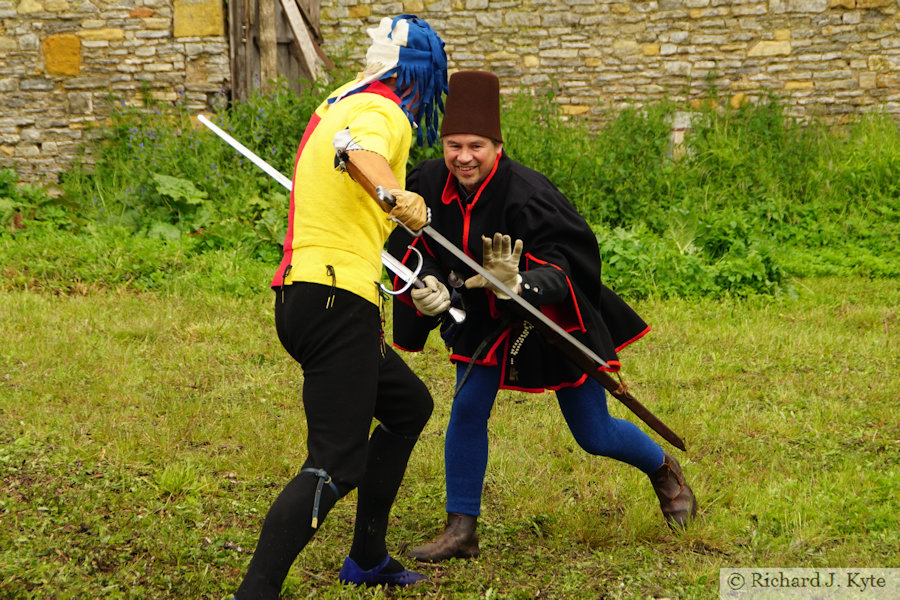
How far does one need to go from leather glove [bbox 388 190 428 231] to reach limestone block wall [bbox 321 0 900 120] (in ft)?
27.1

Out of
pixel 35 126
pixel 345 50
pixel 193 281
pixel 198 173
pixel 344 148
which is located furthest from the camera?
pixel 345 50

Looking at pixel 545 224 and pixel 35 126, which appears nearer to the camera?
pixel 545 224

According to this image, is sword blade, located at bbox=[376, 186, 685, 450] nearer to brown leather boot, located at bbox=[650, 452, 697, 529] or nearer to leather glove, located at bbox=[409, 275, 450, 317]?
leather glove, located at bbox=[409, 275, 450, 317]

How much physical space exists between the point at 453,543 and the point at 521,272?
3.74 ft

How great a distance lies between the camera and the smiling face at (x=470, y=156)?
3.24m

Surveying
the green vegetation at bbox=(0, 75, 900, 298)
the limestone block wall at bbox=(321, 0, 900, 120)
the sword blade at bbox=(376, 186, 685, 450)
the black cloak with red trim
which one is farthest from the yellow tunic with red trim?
the limestone block wall at bbox=(321, 0, 900, 120)

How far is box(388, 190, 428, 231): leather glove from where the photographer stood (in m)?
2.58

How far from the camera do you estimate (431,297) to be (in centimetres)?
292

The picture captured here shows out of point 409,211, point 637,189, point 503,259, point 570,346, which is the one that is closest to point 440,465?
point 570,346

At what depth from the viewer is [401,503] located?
161 inches

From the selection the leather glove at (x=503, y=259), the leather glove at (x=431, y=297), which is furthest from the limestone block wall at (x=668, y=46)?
the leather glove at (x=431, y=297)

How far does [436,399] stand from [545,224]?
2272 millimetres

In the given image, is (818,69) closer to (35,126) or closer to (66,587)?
(35,126)

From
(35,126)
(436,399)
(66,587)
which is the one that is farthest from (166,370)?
(35,126)
